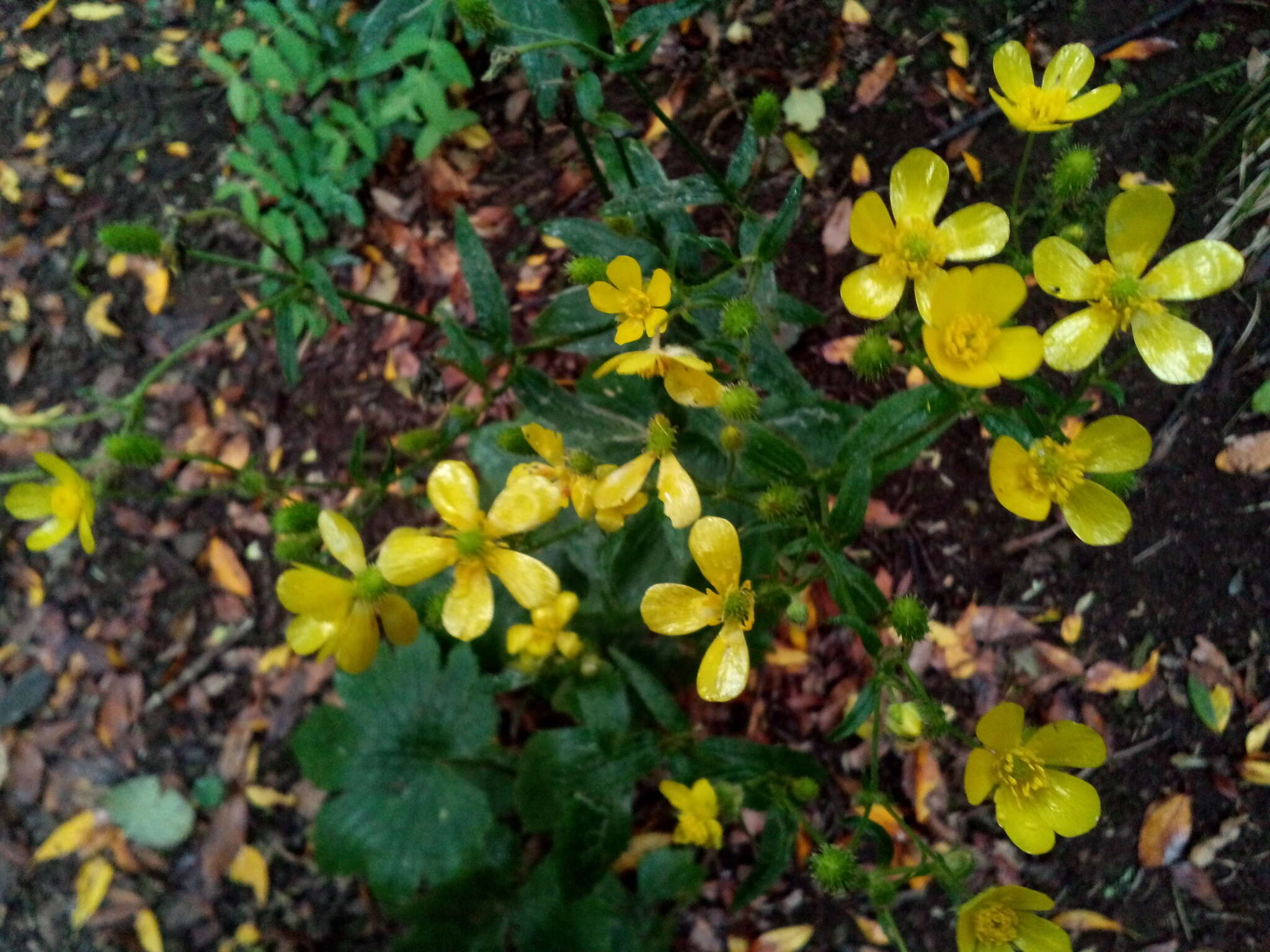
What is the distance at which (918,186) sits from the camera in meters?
1.57

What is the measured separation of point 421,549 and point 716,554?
52cm

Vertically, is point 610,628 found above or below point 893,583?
above

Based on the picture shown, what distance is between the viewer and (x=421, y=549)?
Answer: 159 cm

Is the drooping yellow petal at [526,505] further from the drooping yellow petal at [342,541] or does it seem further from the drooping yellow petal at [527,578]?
the drooping yellow petal at [342,541]

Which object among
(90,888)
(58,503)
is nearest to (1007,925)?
(58,503)

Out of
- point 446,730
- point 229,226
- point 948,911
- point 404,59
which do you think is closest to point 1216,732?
point 948,911

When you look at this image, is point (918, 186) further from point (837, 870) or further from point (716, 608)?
point (837, 870)

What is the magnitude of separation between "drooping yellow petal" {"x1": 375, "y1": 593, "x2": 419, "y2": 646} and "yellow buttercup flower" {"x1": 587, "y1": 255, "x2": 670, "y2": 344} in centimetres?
62

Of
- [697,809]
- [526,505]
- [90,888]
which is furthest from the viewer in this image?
[90,888]

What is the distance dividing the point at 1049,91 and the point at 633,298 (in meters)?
0.86

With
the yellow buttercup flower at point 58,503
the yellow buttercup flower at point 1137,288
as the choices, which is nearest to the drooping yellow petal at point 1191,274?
the yellow buttercup flower at point 1137,288

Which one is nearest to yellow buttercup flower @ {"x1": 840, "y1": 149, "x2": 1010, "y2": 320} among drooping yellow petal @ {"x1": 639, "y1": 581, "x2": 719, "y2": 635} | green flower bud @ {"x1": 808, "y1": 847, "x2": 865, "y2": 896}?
drooping yellow petal @ {"x1": 639, "y1": 581, "x2": 719, "y2": 635}

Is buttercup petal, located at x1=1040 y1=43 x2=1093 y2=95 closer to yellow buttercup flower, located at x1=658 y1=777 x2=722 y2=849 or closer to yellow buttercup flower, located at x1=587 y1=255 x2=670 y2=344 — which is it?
yellow buttercup flower, located at x1=587 y1=255 x2=670 y2=344

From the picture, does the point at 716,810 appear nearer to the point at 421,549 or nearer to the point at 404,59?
the point at 421,549
